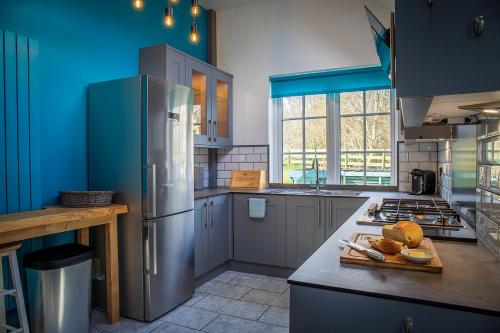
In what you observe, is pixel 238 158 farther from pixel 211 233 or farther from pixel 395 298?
pixel 395 298

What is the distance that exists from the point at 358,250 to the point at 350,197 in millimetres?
2103

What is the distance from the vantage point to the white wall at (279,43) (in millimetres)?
3834

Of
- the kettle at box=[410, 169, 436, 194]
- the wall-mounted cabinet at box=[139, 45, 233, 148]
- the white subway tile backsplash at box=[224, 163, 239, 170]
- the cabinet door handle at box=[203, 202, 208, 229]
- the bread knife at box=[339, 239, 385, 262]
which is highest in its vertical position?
the wall-mounted cabinet at box=[139, 45, 233, 148]

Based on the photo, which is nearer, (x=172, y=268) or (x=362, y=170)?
(x=172, y=268)

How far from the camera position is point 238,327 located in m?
2.56

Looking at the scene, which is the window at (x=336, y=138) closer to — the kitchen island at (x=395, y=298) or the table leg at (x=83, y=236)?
the table leg at (x=83, y=236)

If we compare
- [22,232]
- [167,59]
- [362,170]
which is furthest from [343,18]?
[22,232]

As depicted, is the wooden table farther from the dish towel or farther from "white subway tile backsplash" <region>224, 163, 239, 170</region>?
"white subway tile backsplash" <region>224, 163, 239, 170</region>

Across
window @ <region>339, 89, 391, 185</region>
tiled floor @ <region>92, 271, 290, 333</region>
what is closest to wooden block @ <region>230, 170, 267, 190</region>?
window @ <region>339, 89, 391, 185</region>

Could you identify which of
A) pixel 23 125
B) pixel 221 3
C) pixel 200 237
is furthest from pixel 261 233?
pixel 221 3

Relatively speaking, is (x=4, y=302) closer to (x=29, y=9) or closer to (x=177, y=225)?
(x=177, y=225)

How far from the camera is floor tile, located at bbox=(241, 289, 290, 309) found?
9.85 feet

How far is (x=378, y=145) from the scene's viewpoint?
12.9 ft

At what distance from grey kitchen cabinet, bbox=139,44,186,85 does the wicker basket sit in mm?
1308
